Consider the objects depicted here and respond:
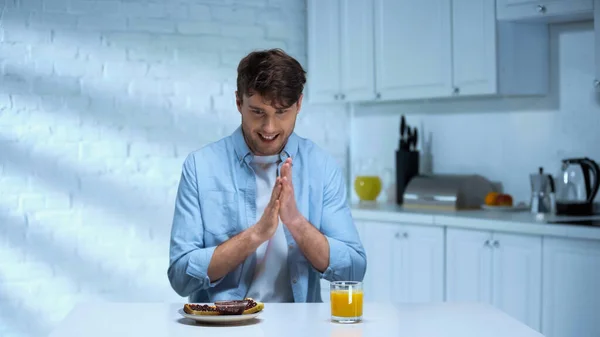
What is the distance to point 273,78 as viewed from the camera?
2354 millimetres

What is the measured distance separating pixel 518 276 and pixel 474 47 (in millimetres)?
1177

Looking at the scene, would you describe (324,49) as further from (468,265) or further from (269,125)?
(269,125)

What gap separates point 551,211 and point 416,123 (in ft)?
3.98

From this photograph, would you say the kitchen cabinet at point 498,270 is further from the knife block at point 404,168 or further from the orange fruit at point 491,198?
the knife block at point 404,168

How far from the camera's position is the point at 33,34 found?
183 inches

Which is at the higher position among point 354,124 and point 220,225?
point 354,124

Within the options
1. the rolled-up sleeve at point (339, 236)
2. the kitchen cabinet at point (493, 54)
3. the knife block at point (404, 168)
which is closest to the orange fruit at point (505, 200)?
the kitchen cabinet at point (493, 54)

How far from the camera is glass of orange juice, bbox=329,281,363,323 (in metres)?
2.09

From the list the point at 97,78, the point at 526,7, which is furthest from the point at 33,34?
the point at 526,7

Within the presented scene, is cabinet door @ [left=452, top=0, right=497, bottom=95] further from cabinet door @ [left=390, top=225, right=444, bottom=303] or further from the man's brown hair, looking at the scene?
the man's brown hair

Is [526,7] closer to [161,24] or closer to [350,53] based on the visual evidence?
[350,53]

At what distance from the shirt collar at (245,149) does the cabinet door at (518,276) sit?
167cm

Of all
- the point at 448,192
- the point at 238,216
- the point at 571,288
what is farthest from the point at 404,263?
the point at 238,216

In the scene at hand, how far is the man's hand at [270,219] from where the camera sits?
2307 mm
